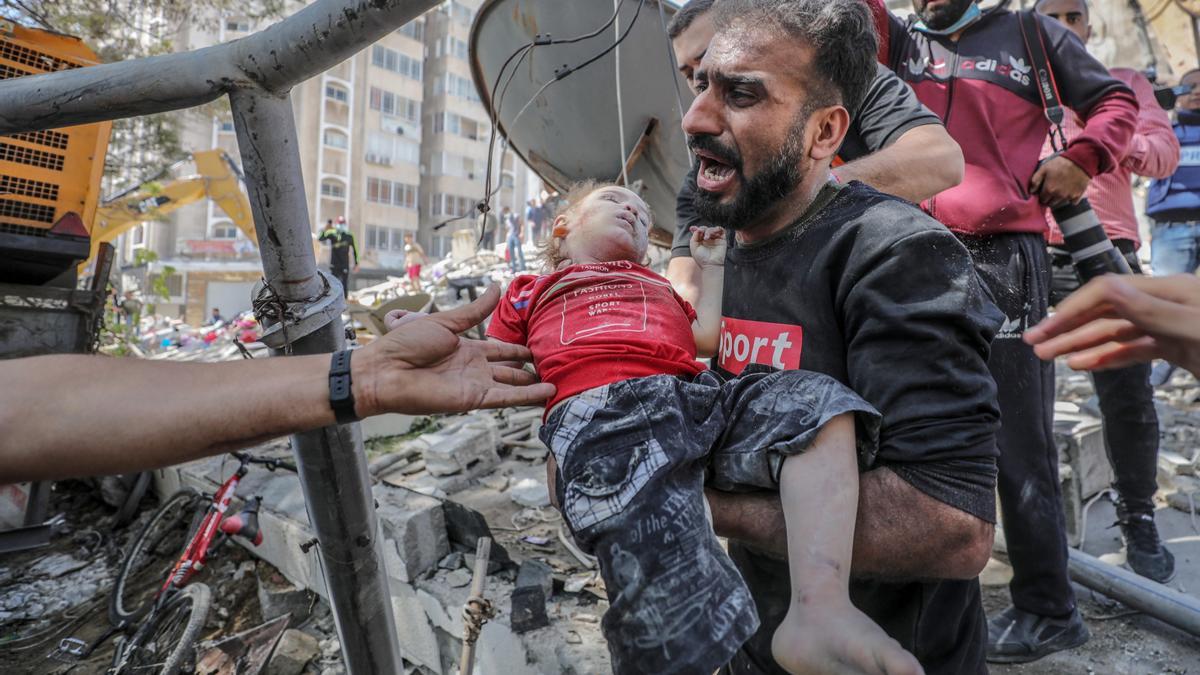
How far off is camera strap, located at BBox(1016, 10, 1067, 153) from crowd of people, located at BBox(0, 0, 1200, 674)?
91 cm

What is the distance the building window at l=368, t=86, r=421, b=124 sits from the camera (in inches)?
1585

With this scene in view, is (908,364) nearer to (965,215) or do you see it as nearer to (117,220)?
(965,215)

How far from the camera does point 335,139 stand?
125 ft

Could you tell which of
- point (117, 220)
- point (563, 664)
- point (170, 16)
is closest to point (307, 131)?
point (117, 220)

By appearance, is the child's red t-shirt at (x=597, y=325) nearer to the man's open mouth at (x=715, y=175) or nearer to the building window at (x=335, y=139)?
the man's open mouth at (x=715, y=175)

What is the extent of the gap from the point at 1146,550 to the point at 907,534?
303cm

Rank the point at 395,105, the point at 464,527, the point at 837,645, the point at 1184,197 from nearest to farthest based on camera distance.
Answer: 1. the point at 837,645
2. the point at 464,527
3. the point at 1184,197
4. the point at 395,105

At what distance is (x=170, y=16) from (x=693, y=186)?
13191mm

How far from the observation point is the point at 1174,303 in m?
0.98

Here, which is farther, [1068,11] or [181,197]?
[181,197]

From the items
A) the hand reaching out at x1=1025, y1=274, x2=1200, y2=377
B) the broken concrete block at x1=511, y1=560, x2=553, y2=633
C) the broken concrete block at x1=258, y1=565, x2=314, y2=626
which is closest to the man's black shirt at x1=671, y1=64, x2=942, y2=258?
the hand reaching out at x1=1025, y1=274, x2=1200, y2=377

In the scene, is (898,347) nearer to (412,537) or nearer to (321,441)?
(321,441)

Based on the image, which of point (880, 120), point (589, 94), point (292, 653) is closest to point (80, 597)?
point (292, 653)

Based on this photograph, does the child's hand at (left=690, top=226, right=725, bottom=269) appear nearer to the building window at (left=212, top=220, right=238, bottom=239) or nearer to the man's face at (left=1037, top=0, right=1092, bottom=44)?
the man's face at (left=1037, top=0, right=1092, bottom=44)
